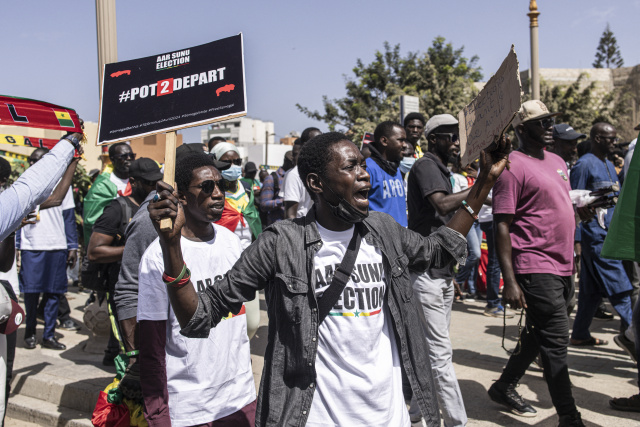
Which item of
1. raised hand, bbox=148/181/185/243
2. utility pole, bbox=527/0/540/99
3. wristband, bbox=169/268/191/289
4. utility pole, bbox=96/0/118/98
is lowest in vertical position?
wristband, bbox=169/268/191/289

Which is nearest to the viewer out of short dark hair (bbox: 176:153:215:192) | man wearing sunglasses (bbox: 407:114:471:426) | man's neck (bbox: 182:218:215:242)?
man's neck (bbox: 182:218:215:242)

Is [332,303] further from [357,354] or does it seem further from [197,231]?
[197,231]

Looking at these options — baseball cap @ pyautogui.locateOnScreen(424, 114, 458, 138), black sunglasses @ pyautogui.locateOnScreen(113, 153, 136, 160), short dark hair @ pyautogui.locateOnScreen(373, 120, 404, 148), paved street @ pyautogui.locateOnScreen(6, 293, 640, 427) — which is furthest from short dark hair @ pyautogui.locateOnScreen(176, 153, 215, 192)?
black sunglasses @ pyautogui.locateOnScreen(113, 153, 136, 160)

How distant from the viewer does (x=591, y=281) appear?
20.2ft

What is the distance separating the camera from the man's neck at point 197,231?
3.10m

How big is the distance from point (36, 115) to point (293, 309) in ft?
6.36

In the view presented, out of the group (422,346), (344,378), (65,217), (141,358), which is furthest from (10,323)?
(65,217)

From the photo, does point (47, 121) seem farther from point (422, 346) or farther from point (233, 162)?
Answer: point (233, 162)

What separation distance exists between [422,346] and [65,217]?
6.77 metres

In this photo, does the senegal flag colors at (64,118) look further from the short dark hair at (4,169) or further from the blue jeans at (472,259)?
the blue jeans at (472,259)

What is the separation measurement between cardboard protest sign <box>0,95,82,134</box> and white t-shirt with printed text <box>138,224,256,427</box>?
88 cm

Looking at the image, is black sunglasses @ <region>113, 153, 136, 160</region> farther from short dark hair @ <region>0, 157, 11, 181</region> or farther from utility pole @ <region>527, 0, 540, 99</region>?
utility pole @ <region>527, 0, 540, 99</region>

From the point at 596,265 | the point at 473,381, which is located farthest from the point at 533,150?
the point at 596,265

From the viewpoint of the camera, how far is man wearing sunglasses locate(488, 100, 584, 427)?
4.09m
